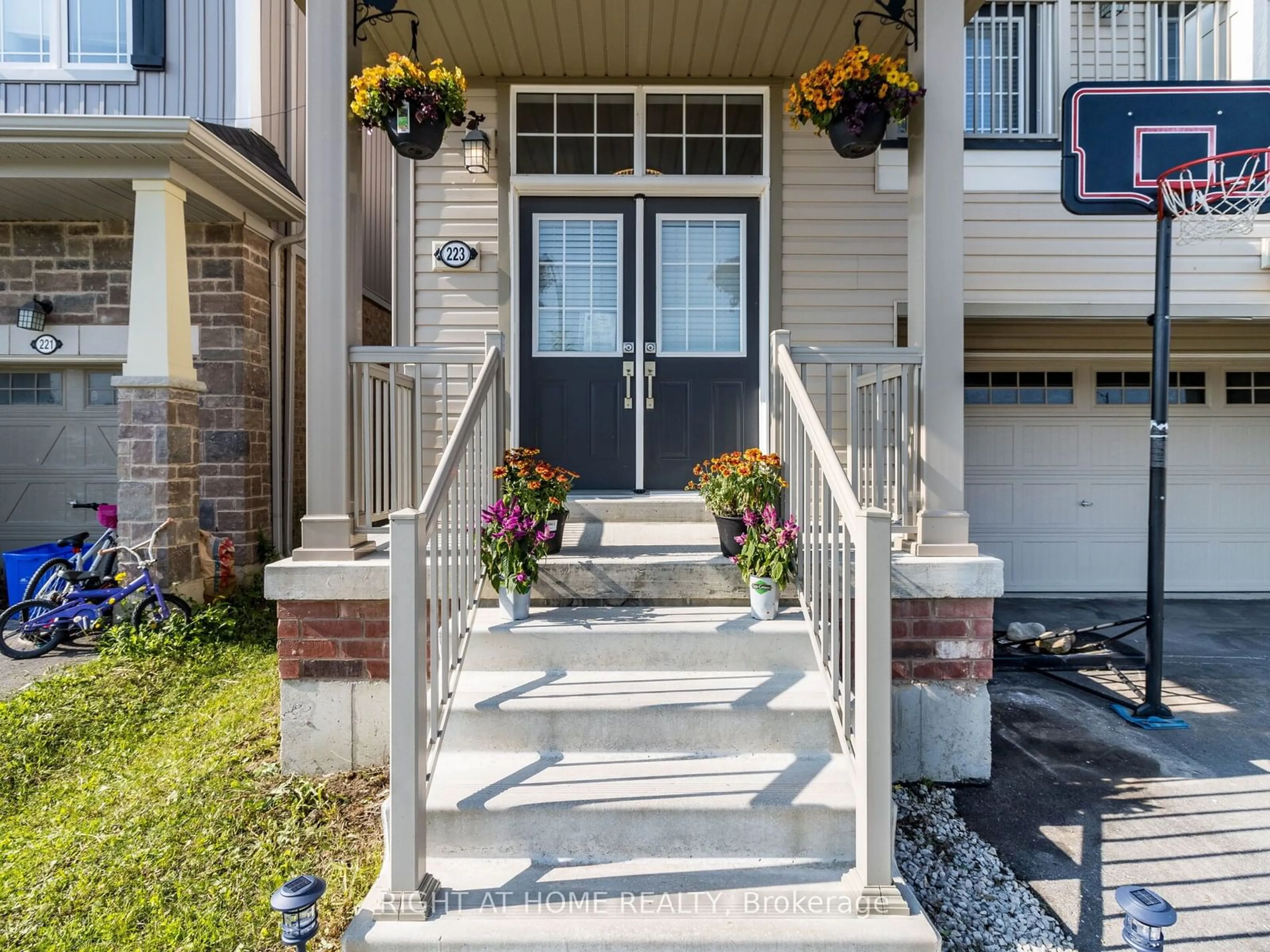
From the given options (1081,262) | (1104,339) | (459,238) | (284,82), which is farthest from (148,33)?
(1104,339)

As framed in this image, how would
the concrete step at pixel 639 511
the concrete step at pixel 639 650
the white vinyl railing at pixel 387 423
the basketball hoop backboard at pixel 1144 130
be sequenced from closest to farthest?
the concrete step at pixel 639 650 < the white vinyl railing at pixel 387 423 < the concrete step at pixel 639 511 < the basketball hoop backboard at pixel 1144 130

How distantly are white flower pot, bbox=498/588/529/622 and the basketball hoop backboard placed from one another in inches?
180

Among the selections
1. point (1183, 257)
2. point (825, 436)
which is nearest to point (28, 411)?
point (825, 436)

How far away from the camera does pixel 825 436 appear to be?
235cm

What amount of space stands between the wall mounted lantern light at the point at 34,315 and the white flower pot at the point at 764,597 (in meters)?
5.82

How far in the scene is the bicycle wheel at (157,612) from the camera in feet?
13.8

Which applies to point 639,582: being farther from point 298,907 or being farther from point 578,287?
point 578,287

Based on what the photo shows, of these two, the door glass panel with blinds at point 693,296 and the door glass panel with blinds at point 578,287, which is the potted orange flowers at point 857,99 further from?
the door glass panel with blinds at point 578,287

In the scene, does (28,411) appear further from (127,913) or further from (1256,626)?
(1256,626)

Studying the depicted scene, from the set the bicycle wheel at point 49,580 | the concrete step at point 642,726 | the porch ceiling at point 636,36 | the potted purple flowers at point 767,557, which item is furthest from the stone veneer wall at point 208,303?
the potted purple flowers at point 767,557

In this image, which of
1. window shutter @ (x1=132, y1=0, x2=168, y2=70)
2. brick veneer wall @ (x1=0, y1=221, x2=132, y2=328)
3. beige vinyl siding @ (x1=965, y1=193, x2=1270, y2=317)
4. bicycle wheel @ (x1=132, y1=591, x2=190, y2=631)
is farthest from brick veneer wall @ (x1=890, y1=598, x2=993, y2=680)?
window shutter @ (x1=132, y1=0, x2=168, y2=70)

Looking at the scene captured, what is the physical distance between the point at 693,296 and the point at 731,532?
184cm

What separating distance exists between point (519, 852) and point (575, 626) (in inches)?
32.4

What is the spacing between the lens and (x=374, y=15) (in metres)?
3.12
